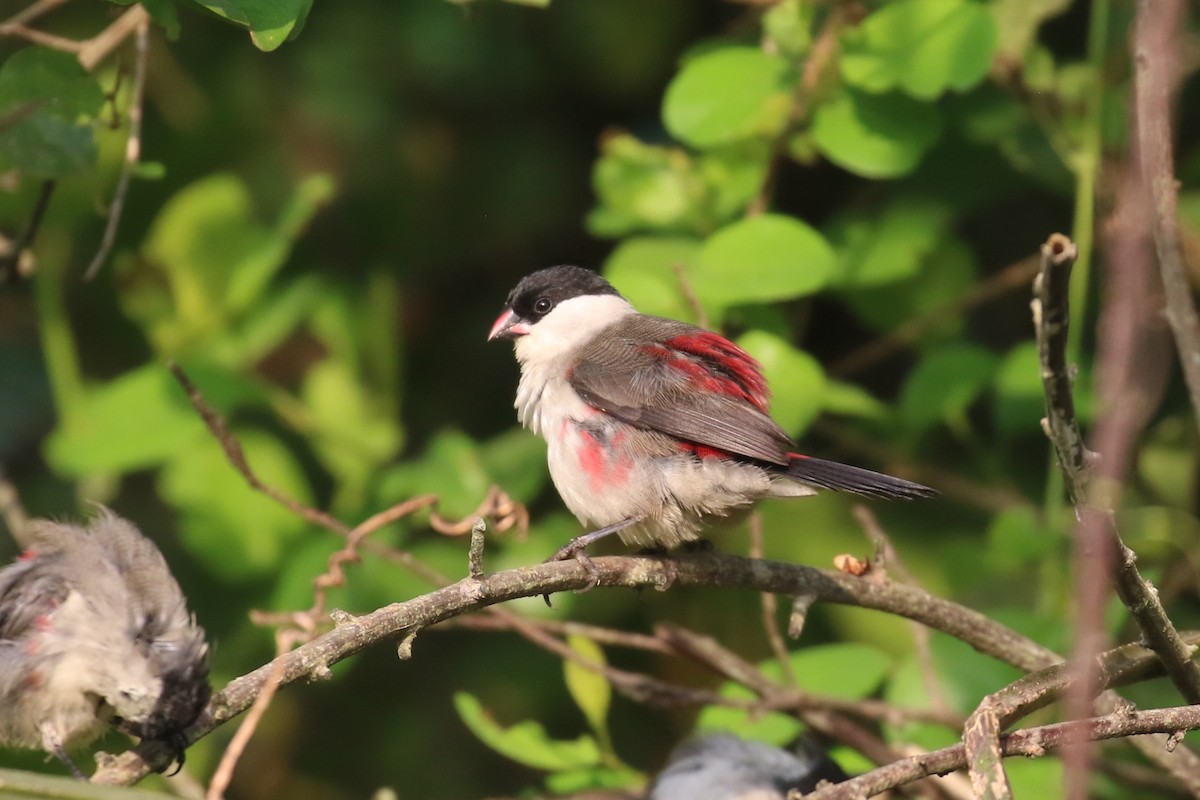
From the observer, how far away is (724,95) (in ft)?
11.1

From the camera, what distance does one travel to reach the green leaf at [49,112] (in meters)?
2.80

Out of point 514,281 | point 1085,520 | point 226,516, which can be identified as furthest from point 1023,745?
point 514,281

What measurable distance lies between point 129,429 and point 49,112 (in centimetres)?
113

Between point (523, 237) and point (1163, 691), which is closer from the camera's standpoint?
point (1163, 691)

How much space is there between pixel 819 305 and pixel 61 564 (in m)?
2.82

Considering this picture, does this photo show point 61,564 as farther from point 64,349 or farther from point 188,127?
point 188,127

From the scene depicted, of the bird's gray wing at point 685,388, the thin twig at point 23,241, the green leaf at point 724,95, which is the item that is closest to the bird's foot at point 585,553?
the bird's gray wing at point 685,388

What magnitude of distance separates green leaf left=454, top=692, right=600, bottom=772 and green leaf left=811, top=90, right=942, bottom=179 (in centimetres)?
163

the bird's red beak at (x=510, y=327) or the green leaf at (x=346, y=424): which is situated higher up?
the bird's red beak at (x=510, y=327)

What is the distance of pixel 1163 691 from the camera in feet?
11.2

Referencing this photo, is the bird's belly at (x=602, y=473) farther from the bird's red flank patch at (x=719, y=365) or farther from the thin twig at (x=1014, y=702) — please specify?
the thin twig at (x=1014, y=702)

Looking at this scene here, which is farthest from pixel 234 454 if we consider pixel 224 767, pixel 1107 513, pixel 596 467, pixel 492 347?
pixel 492 347

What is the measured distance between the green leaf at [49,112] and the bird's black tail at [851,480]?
1.71 m

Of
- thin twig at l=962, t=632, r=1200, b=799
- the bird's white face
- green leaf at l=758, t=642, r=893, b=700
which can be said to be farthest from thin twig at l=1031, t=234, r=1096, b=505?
the bird's white face
